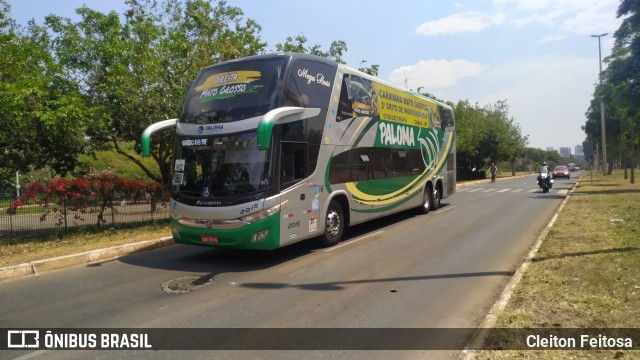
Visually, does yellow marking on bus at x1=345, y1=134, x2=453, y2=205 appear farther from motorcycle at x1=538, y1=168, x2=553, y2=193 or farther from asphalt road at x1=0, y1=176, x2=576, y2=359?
motorcycle at x1=538, y1=168, x2=553, y2=193

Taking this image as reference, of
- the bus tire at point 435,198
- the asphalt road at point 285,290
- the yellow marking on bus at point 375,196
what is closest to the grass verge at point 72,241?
the asphalt road at point 285,290

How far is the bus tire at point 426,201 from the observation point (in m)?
15.7

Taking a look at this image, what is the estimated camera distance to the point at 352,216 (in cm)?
1088

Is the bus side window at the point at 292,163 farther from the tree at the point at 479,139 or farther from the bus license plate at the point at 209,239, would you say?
the tree at the point at 479,139

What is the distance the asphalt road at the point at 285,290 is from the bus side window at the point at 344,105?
9.88 ft

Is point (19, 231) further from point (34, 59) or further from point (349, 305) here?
point (349, 305)

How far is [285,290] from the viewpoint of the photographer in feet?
22.1

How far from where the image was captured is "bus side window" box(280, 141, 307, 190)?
27.7 feet

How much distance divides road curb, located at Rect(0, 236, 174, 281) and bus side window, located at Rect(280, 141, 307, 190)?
14.3 feet

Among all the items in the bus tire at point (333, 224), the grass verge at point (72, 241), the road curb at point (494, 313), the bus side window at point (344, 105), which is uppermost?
the bus side window at point (344, 105)

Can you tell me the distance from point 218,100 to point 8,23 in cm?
1121

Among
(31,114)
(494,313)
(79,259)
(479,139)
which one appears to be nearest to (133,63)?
(31,114)

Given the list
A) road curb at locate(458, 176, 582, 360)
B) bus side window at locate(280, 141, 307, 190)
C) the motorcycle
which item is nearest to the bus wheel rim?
bus side window at locate(280, 141, 307, 190)

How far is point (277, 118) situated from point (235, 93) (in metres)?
1.43
